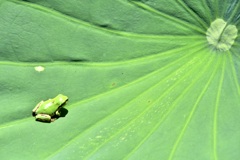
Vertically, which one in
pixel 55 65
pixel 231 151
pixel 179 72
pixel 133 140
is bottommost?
pixel 231 151

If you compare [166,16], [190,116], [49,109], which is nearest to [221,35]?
[166,16]

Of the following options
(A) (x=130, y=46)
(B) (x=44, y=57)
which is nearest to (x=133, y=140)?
(A) (x=130, y=46)

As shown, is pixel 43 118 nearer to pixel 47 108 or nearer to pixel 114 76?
pixel 47 108

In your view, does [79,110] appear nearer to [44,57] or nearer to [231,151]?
[44,57]

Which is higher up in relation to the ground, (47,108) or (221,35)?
(47,108)

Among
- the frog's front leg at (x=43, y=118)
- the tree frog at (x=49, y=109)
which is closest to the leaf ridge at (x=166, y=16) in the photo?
the tree frog at (x=49, y=109)

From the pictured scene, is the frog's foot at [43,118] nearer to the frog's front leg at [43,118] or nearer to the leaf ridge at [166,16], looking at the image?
the frog's front leg at [43,118]
